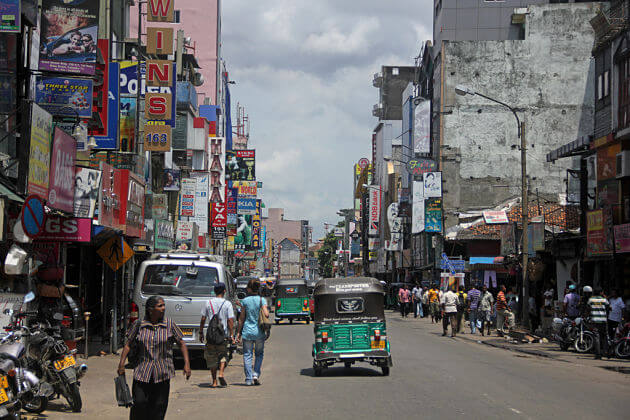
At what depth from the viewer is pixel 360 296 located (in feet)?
55.9

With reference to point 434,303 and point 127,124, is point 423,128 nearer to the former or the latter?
point 434,303

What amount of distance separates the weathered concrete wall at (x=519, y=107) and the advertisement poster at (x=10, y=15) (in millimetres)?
46241

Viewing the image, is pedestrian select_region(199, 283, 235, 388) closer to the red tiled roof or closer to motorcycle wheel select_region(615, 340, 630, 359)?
motorcycle wheel select_region(615, 340, 630, 359)

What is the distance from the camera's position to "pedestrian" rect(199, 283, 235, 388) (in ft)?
49.9

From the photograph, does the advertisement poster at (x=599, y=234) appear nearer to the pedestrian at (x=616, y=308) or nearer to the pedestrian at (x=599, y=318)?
the pedestrian at (x=616, y=308)

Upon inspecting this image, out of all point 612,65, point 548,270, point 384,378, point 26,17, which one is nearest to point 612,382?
point 384,378

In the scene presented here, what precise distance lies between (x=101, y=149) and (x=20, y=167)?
8.43 meters

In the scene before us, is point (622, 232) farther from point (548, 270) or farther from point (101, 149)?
point (101, 149)

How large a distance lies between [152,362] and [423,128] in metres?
53.2

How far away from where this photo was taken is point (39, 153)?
14.8m

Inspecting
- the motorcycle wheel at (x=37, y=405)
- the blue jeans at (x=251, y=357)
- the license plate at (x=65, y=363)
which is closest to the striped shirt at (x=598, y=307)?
the blue jeans at (x=251, y=357)

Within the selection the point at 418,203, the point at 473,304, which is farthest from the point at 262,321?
the point at 418,203

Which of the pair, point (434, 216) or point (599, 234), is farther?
point (434, 216)

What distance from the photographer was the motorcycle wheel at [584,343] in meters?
23.7
